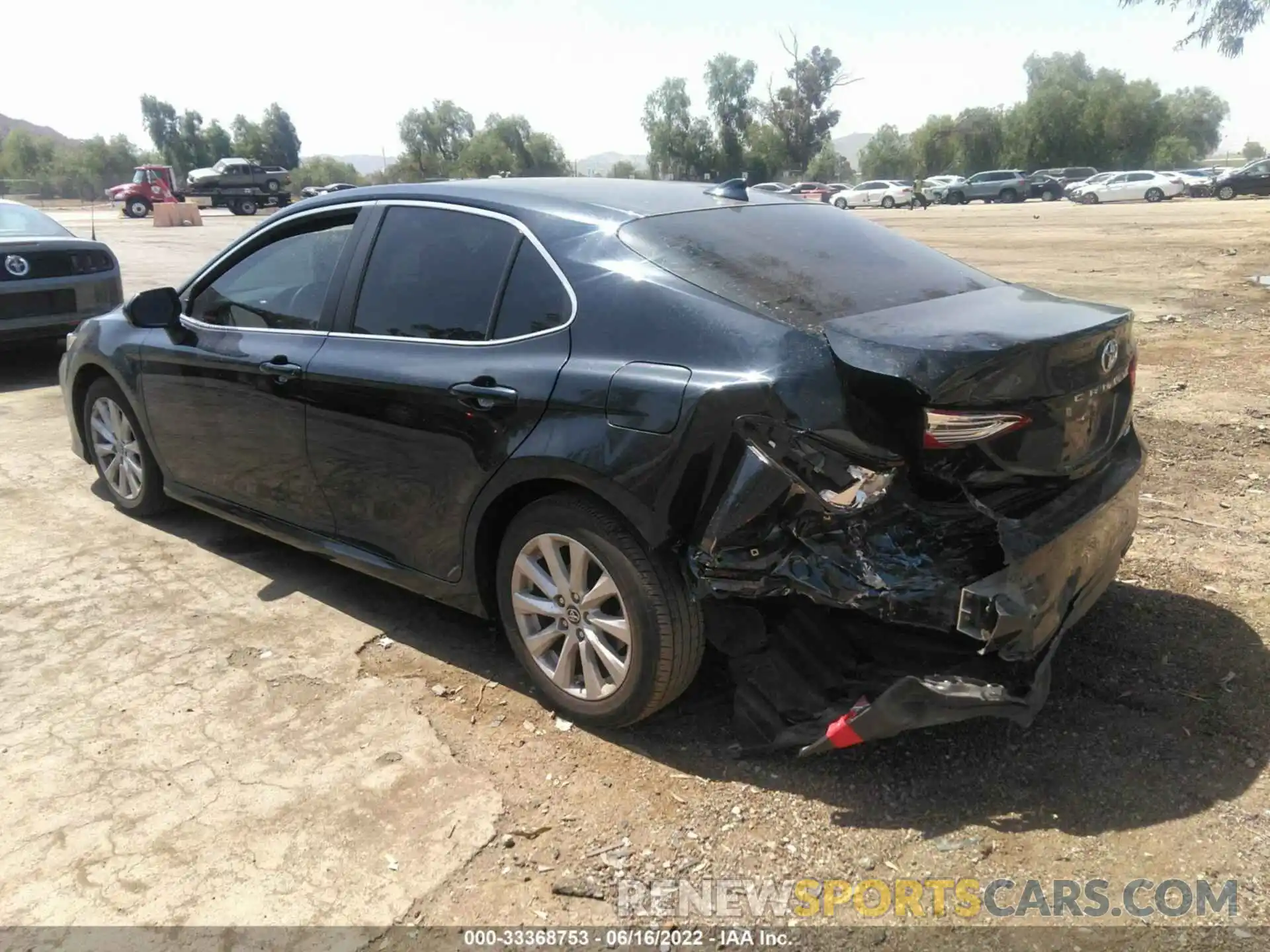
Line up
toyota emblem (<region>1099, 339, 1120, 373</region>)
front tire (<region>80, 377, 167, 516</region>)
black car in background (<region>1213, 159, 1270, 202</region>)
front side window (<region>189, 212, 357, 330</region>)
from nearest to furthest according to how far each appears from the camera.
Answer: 1. toyota emblem (<region>1099, 339, 1120, 373</region>)
2. front side window (<region>189, 212, 357, 330</region>)
3. front tire (<region>80, 377, 167, 516</region>)
4. black car in background (<region>1213, 159, 1270, 202</region>)

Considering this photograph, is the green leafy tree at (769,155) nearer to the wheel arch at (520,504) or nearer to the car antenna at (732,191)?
the car antenna at (732,191)

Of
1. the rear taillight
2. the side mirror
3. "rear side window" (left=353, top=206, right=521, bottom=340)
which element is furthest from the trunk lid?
the side mirror

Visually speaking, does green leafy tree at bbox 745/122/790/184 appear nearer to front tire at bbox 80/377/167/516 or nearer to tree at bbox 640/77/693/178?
tree at bbox 640/77/693/178

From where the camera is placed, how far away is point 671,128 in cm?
9725

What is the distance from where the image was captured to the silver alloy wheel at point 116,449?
5035 millimetres

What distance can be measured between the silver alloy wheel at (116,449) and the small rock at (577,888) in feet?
11.5

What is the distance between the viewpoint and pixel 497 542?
338 centimetres

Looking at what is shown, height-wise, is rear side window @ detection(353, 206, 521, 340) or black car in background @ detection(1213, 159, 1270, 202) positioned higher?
black car in background @ detection(1213, 159, 1270, 202)

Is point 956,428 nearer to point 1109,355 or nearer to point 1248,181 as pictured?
point 1109,355

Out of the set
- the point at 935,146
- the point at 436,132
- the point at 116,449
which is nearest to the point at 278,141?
the point at 436,132

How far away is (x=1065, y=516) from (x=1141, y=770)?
31.0 inches

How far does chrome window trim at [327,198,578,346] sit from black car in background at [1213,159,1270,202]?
154 ft

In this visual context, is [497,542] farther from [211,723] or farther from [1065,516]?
[1065,516]

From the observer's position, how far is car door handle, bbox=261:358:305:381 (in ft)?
12.6
